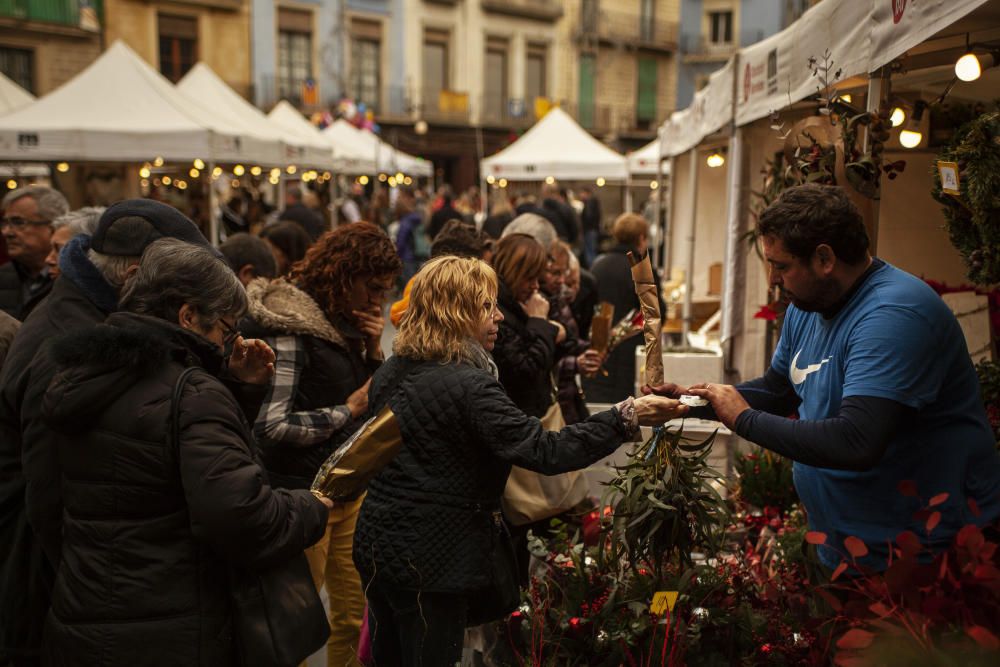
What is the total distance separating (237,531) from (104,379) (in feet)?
1.42

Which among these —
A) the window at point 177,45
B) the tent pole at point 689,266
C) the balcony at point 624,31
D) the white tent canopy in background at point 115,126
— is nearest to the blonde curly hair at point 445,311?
the tent pole at point 689,266

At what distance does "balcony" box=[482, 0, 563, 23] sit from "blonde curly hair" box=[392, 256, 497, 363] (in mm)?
31250

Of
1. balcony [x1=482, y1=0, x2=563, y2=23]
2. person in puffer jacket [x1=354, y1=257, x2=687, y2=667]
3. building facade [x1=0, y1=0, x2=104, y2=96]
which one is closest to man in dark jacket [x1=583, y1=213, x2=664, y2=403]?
person in puffer jacket [x1=354, y1=257, x2=687, y2=667]

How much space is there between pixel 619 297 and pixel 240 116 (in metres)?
7.98

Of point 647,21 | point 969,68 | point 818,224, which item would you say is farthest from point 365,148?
point 647,21

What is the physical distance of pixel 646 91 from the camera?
37500 mm

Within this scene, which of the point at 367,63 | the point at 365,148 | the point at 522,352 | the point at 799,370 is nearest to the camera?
the point at 799,370

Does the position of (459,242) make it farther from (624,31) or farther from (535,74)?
(624,31)

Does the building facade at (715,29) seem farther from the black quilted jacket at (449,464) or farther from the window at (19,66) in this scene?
the black quilted jacket at (449,464)

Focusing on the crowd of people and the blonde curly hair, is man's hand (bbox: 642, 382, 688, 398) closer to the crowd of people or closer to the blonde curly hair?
the crowd of people

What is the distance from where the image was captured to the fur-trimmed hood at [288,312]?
122 inches

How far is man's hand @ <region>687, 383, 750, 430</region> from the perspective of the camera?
2311 millimetres

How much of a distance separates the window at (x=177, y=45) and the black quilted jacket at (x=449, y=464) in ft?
85.7

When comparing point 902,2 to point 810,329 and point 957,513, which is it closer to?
point 810,329
